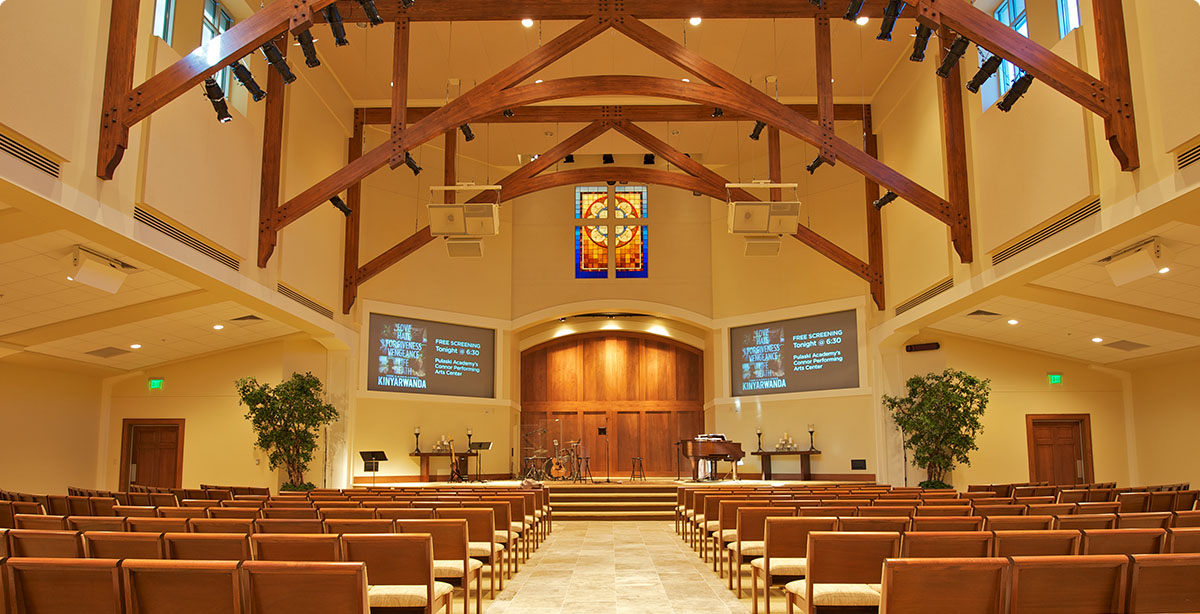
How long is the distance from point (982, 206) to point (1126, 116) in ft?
11.0

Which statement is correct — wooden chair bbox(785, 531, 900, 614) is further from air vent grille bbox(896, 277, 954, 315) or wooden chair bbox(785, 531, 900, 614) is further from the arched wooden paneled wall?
the arched wooden paneled wall

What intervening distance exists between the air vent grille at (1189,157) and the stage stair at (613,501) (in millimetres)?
9160

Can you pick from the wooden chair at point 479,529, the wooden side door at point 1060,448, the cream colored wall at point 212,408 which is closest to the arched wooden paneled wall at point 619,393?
the cream colored wall at point 212,408

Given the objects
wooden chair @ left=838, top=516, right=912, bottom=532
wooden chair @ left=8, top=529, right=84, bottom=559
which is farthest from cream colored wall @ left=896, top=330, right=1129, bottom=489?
wooden chair @ left=8, top=529, right=84, bottom=559

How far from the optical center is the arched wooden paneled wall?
64.3ft

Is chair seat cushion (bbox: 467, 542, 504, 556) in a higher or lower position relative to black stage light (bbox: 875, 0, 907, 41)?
lower

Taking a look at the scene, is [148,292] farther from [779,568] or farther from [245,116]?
[779,568]

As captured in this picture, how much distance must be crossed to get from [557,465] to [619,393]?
332 cm

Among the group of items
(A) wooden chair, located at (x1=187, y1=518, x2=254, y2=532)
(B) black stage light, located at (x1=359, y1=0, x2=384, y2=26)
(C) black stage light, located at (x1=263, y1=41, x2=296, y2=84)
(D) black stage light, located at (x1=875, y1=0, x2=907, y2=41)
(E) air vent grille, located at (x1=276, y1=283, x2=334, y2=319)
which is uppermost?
(D) black stage light, located at (x1=875, y1=0, x2=907, y2=41)

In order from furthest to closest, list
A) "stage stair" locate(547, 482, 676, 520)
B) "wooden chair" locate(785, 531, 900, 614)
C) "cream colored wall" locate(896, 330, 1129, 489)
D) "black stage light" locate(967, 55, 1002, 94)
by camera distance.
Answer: "cream colored wall" locate(896, 330, 1129, 489) < "stage stair" locate(547, 482, 676, 520) < "black stage light" locate(967, 55, 1002, 94) < "wooden chair" locate(785, 531, 900, 614)

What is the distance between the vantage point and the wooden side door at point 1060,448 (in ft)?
46.0

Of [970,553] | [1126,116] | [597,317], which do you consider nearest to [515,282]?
[597,317]

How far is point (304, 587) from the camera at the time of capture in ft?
9.79

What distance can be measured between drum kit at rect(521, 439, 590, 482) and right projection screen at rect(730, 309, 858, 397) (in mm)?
3709
